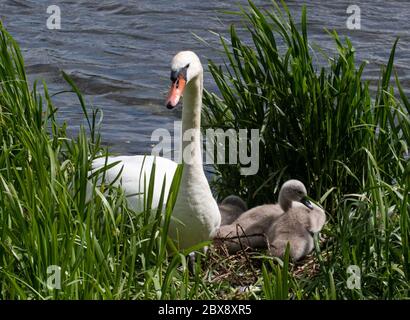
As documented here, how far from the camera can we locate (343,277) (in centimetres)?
490

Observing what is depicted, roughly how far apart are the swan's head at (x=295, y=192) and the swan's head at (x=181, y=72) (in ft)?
2.72

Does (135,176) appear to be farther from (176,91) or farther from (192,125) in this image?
(176,91)

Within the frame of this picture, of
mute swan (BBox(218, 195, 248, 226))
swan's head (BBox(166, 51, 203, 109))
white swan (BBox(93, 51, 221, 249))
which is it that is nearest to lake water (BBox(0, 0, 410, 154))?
mute swan (BBox(218, 195, 248, 226))

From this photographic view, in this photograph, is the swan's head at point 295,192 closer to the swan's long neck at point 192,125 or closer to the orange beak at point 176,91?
the swan's long neck at point 192,125

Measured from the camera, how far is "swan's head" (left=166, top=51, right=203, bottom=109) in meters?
5.31

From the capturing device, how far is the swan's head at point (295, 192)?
19.3ft

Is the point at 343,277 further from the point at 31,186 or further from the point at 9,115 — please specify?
the point at 9,115

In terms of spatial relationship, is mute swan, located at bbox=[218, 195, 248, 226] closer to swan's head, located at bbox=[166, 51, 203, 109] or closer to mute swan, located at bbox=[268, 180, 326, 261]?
mute swan, located at bbox=[268, 180, 326, 261]

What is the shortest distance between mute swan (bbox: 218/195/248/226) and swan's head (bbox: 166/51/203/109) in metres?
1.02

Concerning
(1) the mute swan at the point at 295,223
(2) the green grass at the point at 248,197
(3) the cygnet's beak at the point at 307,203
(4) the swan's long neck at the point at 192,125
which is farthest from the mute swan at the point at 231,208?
(4) the swan's long neck at the point at 192,125

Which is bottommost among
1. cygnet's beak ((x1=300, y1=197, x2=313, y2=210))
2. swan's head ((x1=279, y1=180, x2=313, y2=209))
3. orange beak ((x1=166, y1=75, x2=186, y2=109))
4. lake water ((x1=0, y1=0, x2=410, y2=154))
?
lake water ((x1=0, y1=0, x2=410, y2=154))

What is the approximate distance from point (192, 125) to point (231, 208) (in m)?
0.76

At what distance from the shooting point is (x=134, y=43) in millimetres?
12078
